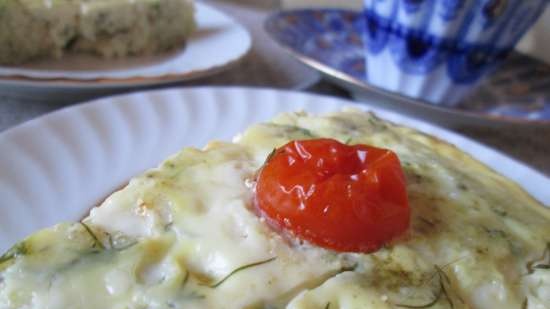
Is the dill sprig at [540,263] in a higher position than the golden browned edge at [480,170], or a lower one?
higher

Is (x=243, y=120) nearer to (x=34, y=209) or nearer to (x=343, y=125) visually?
(x=343, y=125)

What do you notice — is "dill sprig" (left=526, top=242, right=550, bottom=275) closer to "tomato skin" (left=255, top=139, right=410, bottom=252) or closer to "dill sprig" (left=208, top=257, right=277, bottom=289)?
"tomato skin" (left=255, top=139, right=410, bottom=252)

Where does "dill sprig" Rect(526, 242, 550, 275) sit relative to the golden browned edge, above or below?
above

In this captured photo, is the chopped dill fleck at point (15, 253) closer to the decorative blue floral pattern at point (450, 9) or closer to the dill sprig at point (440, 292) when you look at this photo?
the dill sprig at point (440, 292)

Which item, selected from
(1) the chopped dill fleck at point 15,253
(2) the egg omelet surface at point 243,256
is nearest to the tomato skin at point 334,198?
(2) the egg omelet surface at point 243,256

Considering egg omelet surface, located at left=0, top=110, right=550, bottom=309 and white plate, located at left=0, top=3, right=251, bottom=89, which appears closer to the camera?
egg omelet surface, located at left=0, top=110, right=550, bottom=309

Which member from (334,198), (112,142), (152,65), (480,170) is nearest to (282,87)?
(152,65)

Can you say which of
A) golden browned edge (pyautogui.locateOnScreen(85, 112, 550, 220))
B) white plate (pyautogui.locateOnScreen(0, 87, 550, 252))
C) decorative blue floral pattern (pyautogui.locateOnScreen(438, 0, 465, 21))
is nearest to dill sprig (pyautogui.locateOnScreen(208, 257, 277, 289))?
golden browned edge (pyautogui.locateOnScreen(85, 112, 550, 220))
